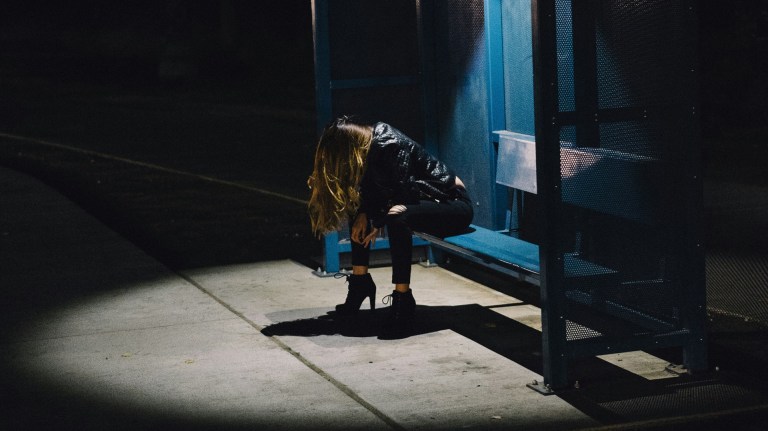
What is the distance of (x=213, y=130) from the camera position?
20.3 metres

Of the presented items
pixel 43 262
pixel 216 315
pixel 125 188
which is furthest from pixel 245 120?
pixel 216 315

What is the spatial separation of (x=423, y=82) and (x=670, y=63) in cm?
338

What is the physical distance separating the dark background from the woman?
2.60 meters

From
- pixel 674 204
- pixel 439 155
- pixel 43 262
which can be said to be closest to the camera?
pixel 674 204

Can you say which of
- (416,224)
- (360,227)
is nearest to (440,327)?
(416,224)

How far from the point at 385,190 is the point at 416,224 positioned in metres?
0.26

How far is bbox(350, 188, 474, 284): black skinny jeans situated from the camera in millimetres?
7520

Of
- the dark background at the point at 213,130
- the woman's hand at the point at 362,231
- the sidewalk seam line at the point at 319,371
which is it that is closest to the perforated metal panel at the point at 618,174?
the sidewalk seam line at the point at 319,371

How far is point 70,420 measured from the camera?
6164 mm

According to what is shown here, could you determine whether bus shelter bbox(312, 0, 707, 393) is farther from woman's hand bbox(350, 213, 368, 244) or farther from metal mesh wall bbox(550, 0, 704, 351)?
woman's hand bbox(350, 213, 368, 244)

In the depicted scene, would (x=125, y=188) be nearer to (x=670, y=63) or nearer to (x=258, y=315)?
(x=258, y=315)

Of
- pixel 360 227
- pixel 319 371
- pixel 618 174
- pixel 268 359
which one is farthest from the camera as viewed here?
pixel 360 227

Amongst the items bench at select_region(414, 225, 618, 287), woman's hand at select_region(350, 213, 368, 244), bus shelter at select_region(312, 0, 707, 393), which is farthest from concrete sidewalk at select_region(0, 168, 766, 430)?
woman's hand at select_region(350, 213, 368, 244)

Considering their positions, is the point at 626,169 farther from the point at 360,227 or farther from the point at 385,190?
the point at 360,227
